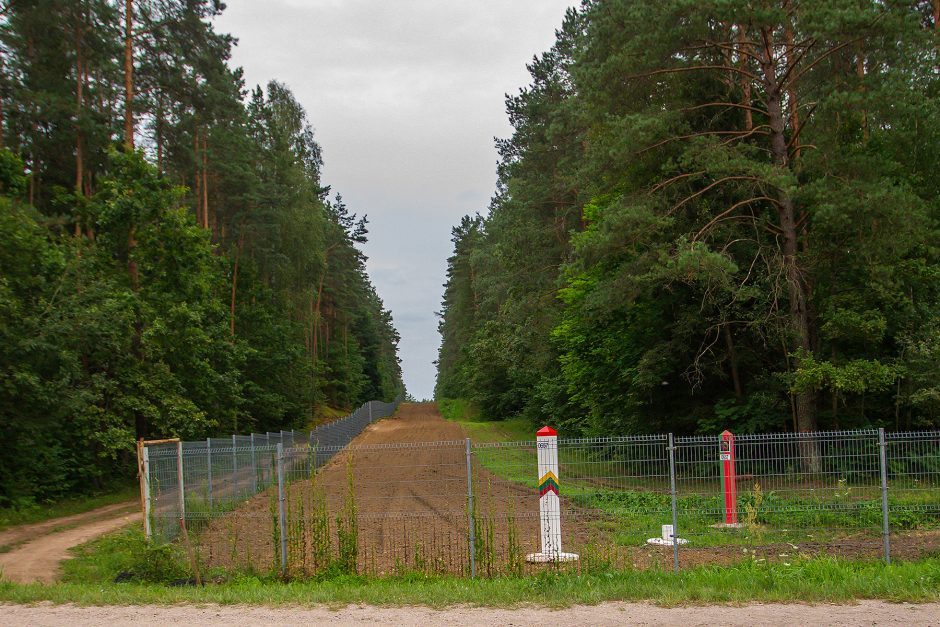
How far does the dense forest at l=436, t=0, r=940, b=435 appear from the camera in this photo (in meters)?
17.9

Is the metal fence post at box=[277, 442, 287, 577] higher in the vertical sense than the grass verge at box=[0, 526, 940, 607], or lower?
higher

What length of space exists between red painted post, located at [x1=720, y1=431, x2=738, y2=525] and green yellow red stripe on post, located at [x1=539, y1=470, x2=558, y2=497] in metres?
2.33

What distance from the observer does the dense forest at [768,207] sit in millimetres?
17938

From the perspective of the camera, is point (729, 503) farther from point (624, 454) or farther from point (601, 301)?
point (601, 301)

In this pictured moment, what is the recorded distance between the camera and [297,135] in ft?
173

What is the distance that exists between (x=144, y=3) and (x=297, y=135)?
28006 millimetres

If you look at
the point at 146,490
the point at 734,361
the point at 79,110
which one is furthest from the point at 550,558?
the point at 79,110

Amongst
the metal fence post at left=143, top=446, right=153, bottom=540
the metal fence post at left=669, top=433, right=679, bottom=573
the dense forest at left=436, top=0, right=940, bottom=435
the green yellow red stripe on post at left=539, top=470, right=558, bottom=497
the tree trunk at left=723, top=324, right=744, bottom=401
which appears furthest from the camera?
the tree trunk at left=723, top=324, right=744, bottom=401

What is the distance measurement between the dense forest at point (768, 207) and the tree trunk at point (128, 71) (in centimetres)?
1393

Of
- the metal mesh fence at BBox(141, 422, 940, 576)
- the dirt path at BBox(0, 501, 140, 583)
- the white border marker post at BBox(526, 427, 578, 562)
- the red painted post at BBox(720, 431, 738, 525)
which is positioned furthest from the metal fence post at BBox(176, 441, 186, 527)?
the red painted post at BBox(720, 431, 738, 525)

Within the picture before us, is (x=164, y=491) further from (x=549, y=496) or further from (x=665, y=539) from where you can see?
(x=665, y=539)

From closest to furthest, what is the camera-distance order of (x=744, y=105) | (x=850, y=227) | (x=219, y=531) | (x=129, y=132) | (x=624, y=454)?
(x=624, y=454)
(x=219, y=531)
(x=850, y=227)
(x=744, y=105)
(x=129, y=132)

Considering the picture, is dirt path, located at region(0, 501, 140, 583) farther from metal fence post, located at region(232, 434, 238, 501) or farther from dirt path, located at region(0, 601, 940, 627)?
dirt path, located at region(0, 601, 940, 627)

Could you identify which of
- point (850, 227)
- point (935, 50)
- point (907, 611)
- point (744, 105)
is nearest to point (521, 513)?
point (907, 611)
